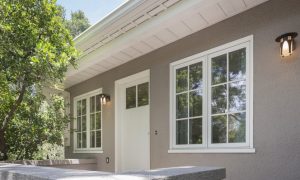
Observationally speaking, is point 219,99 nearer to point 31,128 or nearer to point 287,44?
point 287,44

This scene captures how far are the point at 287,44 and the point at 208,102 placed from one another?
1345 mm

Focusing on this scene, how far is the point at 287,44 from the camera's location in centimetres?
305

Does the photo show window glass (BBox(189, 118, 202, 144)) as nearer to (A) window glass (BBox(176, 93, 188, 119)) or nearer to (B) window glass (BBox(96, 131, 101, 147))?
(A) window glass (BBox(176, 93, 188, 119))

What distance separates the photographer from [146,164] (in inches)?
207

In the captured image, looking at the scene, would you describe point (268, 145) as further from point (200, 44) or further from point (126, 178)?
point (126, 178)

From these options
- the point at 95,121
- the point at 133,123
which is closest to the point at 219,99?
the point at 133,123

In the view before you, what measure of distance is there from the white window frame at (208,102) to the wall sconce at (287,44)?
45 centimetres

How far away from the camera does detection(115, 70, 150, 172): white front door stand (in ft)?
17.7

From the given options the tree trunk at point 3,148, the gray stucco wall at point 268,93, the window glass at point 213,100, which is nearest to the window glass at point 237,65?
the window glass at point 213,100

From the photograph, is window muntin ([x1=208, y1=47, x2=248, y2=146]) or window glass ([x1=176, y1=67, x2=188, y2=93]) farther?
window glass ([x1=176, y1=67, x2=188, y2=93])

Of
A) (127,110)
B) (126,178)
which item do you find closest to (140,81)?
(127,110)

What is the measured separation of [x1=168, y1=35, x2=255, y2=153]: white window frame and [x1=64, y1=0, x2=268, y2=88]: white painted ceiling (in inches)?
15.7

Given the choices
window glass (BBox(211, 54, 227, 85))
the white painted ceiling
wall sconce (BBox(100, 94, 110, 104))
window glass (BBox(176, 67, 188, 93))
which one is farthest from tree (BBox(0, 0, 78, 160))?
wall sconce (BBox(100, 94, 110, 104))

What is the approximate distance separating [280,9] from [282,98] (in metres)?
1.02
